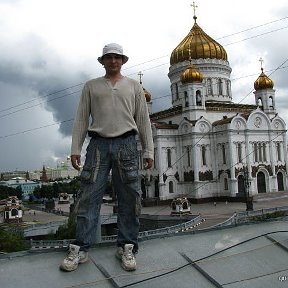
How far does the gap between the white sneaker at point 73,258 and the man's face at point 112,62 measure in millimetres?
1565

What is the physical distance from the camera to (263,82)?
41.1 m

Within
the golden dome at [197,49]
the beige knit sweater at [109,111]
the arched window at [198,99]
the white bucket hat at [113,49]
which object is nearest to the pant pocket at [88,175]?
the beige knit sweater at [109,111]

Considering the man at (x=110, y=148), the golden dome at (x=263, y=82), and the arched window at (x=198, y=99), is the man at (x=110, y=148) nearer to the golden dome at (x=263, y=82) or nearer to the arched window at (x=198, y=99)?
the arched window at (x=198, y=99)

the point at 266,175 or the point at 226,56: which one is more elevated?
the point at 226,56

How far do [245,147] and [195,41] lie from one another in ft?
39.4

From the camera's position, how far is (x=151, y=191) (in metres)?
38.6

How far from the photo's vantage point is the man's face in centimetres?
373

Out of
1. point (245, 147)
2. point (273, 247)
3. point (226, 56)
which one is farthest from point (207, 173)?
point (273, 247)

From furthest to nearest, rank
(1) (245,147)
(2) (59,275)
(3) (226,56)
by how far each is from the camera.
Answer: (3) (226,56) < (1) (245,147) < (2) (59,275)

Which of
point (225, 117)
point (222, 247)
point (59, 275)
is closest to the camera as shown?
point (59, 275)

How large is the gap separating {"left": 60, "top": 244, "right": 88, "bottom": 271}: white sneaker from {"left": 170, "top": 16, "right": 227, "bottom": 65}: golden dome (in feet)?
127

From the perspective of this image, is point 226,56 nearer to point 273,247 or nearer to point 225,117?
point 225,117

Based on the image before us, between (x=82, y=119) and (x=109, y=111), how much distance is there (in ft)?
0.90

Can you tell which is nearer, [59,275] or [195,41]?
[59,275]
